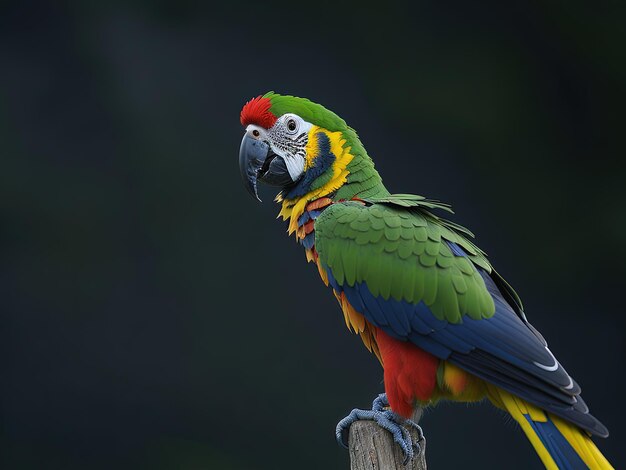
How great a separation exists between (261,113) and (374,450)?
0.88 metres

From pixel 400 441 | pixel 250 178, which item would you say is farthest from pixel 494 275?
pixel 250 178

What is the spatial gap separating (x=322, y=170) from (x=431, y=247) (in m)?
0.36

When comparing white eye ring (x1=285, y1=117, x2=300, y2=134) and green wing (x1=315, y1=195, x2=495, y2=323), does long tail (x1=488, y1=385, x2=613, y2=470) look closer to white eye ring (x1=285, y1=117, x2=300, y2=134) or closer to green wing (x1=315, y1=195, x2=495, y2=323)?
green wing (x1=315, y1=195, x2=495, y2=323)

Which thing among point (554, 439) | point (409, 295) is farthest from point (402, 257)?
point (554, 439)

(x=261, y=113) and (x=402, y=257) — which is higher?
(x=261, y=113)

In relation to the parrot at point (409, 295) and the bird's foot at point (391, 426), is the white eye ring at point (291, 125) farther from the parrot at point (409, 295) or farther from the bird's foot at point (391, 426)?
the bird's foot at point (391, 426)

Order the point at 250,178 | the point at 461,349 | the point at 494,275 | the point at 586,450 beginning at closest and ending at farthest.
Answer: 1. the point at 586,450
2. the point at 461,349
3. the point at 494,275
4. the point at 250,178

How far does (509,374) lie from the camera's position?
174 cm

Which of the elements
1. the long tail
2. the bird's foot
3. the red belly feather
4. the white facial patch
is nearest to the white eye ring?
the white facial patch

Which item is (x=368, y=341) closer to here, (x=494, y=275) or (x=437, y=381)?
(x=437, y=381)

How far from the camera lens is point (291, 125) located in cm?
205

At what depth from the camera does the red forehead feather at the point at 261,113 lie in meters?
2.06

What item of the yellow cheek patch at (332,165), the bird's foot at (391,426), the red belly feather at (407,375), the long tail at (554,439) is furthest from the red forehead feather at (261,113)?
the long tail at (554,439)

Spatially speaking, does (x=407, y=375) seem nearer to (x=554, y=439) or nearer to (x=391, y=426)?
(x=391, y=426)
